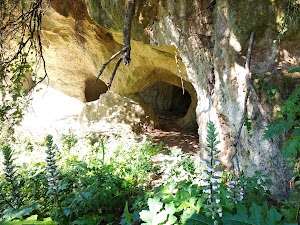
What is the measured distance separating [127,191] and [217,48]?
251cm

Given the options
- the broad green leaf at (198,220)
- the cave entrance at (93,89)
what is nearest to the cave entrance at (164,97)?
the cave entrance at (93,89)

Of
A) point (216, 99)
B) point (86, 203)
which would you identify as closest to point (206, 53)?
point (216, 99)

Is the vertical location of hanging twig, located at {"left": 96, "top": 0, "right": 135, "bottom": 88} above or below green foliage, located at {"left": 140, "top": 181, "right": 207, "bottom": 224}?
above

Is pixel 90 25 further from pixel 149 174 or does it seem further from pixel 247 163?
pixel 247 163

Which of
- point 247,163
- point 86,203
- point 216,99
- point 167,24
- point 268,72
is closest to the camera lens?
point 86,203

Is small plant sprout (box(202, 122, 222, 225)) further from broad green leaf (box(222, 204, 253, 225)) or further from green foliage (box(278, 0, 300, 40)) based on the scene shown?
green foliage (box(278, 0, 300, 40))

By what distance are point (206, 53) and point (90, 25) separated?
4116mm

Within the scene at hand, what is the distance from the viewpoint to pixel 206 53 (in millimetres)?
5090

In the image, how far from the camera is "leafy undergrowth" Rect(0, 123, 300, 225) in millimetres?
1659

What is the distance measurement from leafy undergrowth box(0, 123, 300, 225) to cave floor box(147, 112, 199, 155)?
2.97ft

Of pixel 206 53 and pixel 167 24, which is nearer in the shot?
pixel 206 53

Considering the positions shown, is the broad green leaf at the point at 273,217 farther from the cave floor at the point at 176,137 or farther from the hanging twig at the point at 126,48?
the cave floor at the point at 176,137

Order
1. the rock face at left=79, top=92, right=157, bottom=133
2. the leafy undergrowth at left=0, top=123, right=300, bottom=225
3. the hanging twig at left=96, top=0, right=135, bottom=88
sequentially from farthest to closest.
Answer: the rock face at left=79, top=92, right=157, bottom=133
the hanging twig at left=96, top=0, right=135, bottom=88
the leafy undergrowth at left=0, top=123, right=300, bottom=225

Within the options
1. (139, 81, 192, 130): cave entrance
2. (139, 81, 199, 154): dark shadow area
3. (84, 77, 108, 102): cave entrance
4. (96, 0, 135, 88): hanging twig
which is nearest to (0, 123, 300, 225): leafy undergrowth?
(96, 0, 135, 88): hanging twig
